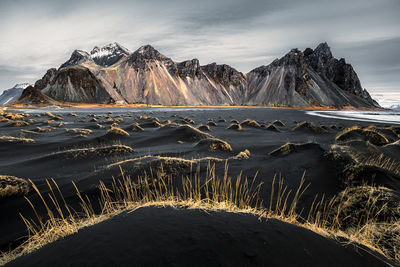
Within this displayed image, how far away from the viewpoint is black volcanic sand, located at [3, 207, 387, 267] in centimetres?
200

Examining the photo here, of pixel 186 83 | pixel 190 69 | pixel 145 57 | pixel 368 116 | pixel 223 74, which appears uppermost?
pixel 145 57

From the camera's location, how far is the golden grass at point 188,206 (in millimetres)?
2979

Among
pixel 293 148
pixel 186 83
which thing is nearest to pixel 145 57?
pixel 186 83

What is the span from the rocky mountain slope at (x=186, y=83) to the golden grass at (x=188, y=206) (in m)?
129

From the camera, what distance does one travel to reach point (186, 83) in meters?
166

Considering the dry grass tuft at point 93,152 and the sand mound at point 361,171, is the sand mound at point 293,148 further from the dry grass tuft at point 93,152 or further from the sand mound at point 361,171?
the dry grass tuft at point 93,152

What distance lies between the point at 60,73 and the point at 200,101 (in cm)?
9318

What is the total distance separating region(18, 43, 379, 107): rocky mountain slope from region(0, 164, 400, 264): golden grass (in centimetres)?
12932

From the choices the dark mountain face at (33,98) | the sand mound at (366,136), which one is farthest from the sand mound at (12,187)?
the dark mountain face at (33,98)

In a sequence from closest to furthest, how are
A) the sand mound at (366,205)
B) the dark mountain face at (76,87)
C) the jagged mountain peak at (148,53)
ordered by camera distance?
the sand mound at (366,205)
the dark mountain face at (76,87)
the jagged mountain peak at (148,53)

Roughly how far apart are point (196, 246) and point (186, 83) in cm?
16942

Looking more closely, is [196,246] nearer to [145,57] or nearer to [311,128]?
[311,128]

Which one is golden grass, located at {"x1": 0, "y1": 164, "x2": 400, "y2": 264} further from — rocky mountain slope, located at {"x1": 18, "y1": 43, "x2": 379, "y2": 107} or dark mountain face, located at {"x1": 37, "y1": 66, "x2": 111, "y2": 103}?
rocky mountain slope, located at {"x1": 18, "y1": 43, "x2": 379, "y2": 107}

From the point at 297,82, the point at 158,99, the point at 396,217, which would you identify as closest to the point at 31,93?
the point at 158,99
